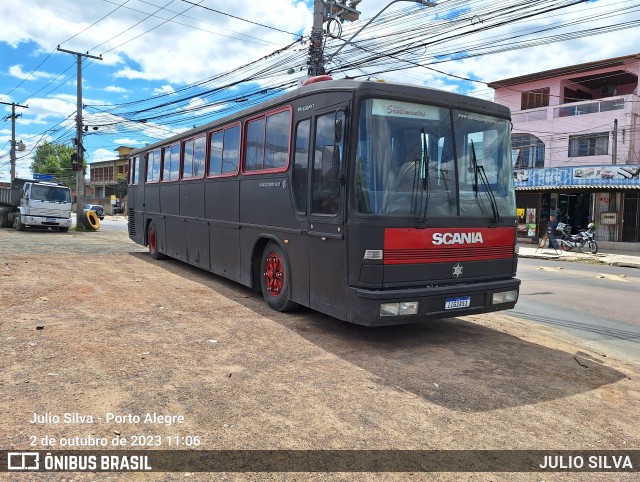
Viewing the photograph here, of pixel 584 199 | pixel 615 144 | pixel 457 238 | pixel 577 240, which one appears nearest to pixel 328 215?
pixel 457 238

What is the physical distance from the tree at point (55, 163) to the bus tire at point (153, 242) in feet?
220

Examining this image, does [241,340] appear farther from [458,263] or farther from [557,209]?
[557,209]

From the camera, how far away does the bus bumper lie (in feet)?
17.5

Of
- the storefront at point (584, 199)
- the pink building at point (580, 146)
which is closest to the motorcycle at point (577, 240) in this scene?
the storefront at point (584, 199)

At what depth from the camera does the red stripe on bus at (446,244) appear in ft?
18.0

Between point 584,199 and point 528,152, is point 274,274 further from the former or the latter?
point 528,152

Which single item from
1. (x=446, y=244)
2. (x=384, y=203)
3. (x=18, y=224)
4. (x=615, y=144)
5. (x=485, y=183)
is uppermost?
(x=615, y=144)

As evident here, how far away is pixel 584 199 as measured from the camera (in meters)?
26.9

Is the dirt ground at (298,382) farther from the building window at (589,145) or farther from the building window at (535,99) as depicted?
the building window at (535,99)

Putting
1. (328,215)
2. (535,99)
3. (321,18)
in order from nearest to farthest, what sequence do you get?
(328,215), (321,18), (535,99)

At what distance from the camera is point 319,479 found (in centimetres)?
304

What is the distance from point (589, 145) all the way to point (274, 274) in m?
28.5

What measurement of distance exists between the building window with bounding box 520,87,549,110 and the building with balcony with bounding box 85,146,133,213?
59.9 meters

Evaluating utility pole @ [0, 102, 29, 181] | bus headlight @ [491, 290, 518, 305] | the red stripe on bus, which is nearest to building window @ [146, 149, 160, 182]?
the red stripe on bus
